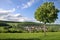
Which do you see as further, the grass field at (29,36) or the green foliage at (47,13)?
the green foliage at (47,13)

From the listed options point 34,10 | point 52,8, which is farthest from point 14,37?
point 52,8

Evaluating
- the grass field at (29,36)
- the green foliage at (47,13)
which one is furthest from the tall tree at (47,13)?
the grass field at (29,36)

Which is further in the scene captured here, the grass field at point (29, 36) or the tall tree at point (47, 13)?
the tall tree at point (47, 13)

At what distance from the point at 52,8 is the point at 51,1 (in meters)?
0.17

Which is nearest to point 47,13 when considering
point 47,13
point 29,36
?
point 47,13

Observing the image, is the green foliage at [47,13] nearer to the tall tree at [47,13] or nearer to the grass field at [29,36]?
the tall tree at [47,13]

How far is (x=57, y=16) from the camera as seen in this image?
429 cm

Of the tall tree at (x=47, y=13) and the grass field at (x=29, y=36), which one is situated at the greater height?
the tall tree at (x=47, y=13)

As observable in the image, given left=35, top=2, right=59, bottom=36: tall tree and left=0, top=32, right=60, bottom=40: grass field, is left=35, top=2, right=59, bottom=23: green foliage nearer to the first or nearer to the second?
left=35, top=2, right=59, bottom=36: tall tree

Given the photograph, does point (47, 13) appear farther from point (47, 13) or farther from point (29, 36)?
point (29, 36)

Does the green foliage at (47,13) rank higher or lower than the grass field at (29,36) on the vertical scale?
higher

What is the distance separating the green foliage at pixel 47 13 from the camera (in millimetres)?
4211

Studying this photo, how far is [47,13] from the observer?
14.0 ft

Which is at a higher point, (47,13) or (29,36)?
(47,13)
